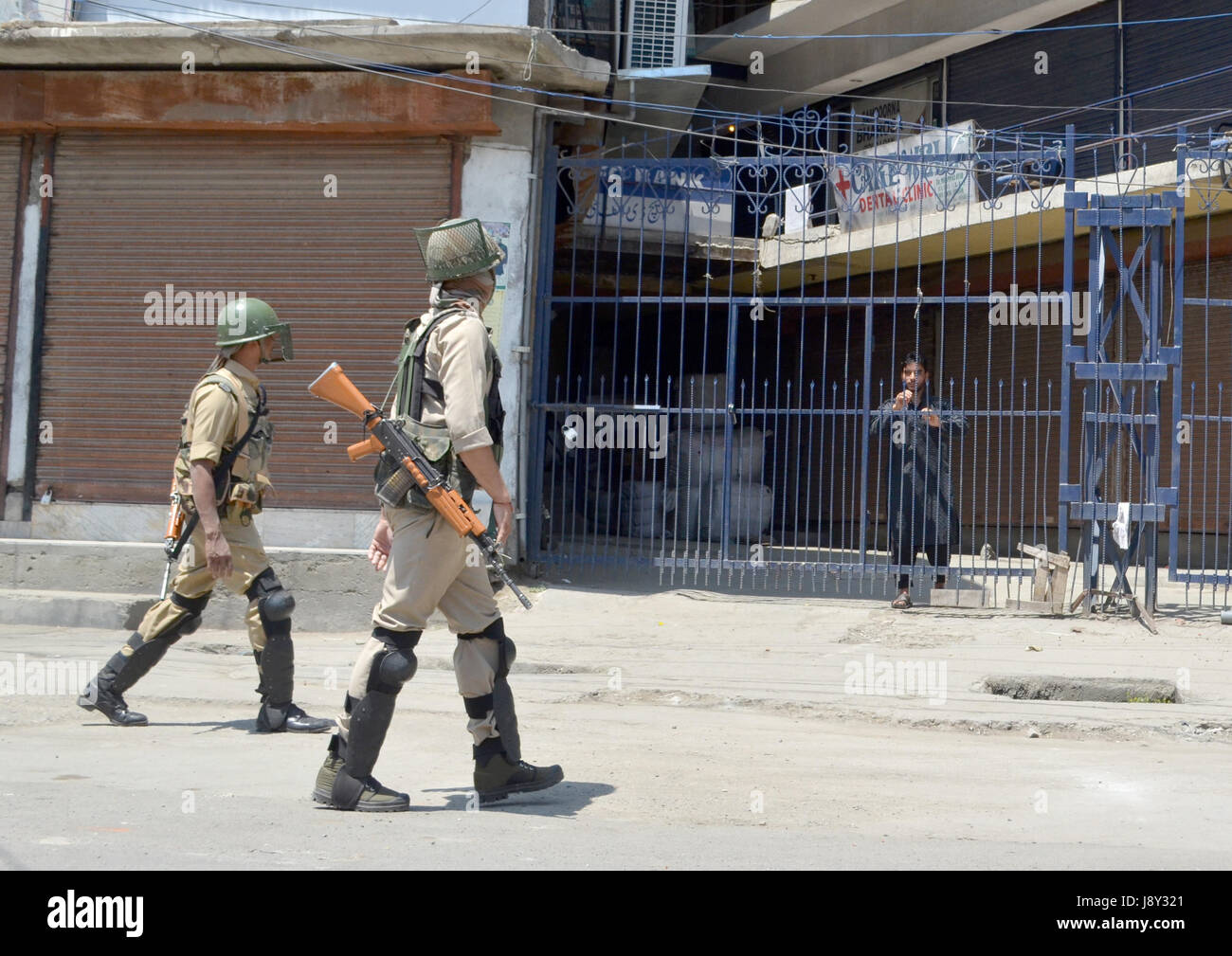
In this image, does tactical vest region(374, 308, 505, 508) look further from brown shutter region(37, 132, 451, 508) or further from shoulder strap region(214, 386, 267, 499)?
brown shutter region(37, 132, 451, 508)

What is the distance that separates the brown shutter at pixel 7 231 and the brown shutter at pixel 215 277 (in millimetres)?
333

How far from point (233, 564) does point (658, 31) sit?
8908 millimetres

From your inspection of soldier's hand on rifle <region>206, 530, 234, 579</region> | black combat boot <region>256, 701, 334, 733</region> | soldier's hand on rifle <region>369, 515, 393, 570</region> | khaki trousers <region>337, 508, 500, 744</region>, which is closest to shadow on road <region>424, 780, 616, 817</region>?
khaki trousers <region>337, 508, 500, 744</region>

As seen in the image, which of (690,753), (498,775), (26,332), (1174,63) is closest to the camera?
(498,775)

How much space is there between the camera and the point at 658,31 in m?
12.5

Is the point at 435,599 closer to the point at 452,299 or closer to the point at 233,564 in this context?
the point at 452,299

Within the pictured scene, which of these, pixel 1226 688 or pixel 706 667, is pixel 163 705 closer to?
pixel 706 667

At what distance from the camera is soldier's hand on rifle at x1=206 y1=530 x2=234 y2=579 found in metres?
5.16

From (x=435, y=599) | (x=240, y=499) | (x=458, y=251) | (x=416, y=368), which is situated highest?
(x=458, y=251)

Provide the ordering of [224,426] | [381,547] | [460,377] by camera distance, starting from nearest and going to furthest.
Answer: [460,377], [381,547], [224,426]

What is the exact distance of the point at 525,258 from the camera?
947cm

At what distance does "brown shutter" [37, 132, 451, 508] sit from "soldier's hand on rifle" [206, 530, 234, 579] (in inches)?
171

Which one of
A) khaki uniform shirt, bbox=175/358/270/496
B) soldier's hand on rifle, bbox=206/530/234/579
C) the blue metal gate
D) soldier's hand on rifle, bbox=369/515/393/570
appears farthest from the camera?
the blue metal gate

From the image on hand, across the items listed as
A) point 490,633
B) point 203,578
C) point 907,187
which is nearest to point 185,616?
point 203,578
